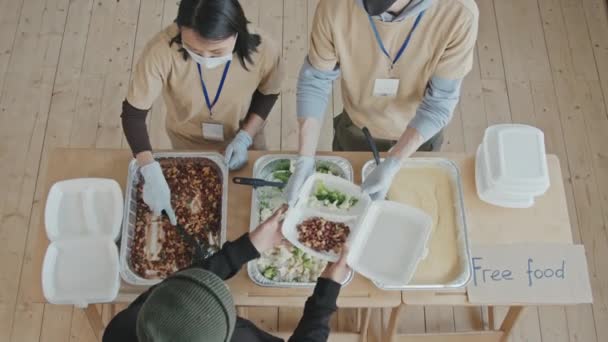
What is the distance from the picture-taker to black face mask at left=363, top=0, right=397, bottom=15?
1.18 m

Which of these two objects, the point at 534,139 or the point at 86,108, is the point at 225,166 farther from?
the point at 86,108

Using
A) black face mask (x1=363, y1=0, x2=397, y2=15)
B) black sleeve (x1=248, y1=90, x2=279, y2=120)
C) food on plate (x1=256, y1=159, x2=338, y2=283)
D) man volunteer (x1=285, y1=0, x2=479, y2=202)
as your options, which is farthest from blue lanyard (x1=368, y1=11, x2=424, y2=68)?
food on plate (x1=256, y1=159, x2=338, y2=283)

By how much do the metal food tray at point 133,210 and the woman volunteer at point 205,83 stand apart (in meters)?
0.04

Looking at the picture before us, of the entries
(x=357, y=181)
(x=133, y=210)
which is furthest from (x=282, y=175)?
(x=133, y=210)

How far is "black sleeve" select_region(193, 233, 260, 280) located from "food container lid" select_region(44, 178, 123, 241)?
36 cm

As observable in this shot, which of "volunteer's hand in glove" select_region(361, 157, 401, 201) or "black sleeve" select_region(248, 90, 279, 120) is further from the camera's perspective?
"black sleeve" select_region(248, 90, 279, 120)

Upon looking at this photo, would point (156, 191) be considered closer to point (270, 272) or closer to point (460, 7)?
point (270, 272)

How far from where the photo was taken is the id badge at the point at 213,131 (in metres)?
1.83

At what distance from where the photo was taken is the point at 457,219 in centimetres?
166

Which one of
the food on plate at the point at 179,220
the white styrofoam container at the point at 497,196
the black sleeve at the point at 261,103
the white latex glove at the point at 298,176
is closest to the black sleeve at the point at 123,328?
the food on plate at the point at 179,220

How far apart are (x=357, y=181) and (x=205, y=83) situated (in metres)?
0.55

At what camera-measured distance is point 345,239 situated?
156 centimetres

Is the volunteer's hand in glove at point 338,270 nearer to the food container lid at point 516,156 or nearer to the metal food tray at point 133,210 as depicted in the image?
the metal food tray at point 133,210

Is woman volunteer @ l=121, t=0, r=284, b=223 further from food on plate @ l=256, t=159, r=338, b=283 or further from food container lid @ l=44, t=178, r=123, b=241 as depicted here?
food on plate @ l=256, t=159, r=338, b=283
